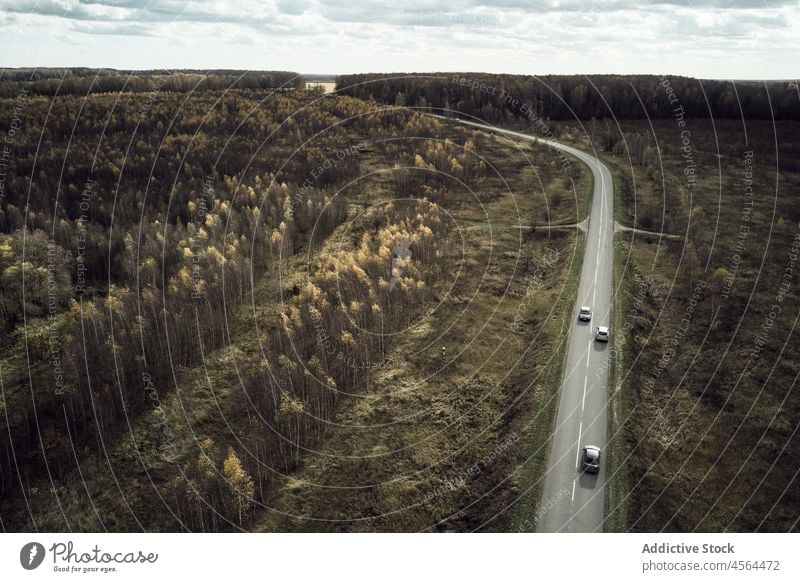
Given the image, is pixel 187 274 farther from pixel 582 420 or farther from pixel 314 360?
pixel 582 420

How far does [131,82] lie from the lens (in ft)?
433

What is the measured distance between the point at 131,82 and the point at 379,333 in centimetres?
11964

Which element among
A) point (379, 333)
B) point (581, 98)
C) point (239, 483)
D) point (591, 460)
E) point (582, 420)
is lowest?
point (239, 483)

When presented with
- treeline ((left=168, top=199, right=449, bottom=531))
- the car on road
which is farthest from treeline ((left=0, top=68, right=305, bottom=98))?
the car on road

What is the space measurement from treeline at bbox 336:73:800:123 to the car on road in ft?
362

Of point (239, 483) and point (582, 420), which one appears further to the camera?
point (582, 420)

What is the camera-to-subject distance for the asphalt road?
32.0m

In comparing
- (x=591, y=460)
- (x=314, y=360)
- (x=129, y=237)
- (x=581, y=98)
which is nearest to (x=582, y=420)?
(x=591, y=460)

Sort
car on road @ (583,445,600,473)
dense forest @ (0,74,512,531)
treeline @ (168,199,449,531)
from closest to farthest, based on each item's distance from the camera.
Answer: car on road @ (583,445,600,473) → treeline @ (168,199,449,531) → dense forest @ (0,74,512,531)

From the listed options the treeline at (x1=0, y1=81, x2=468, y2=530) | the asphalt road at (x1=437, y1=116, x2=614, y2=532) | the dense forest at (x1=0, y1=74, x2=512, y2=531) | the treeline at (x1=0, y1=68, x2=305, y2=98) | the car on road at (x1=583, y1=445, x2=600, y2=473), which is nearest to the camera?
the asphalt road at (x1=437, y1=116, x2=614, y2=532)

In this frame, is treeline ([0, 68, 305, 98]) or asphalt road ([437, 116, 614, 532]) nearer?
asphalt road ([437, 116, 614, 532])

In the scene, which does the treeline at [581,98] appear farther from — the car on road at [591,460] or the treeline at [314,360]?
the car on road at [591,460]

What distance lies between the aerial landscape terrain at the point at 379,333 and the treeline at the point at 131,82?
861 inches

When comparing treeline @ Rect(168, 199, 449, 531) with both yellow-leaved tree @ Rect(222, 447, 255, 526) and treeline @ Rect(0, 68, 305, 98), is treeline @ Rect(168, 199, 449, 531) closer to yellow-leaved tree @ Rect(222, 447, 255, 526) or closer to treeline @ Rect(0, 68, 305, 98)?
yellow-leaved tree @ Rect(222, 447, 255, 526)
